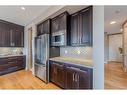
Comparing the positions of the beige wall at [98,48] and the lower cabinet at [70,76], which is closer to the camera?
the beige wall at [98,48]

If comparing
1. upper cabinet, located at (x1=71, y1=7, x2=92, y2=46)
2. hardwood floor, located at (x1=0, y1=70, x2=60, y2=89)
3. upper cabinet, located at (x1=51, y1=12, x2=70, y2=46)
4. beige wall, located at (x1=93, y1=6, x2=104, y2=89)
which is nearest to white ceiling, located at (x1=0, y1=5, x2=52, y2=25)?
upper cabinet, located at (x1=51, y1=12, x2=70, y2=46)

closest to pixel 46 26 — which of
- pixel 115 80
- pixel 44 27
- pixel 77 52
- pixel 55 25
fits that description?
pixel 44 27

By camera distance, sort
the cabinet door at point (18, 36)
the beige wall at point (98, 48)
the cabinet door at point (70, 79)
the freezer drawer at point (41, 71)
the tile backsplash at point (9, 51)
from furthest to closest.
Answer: the cabinet door at point (18, 36)
the tile backsplash at point (9, 51)
the freezer drawer at point (41, 71)
the cabinet door at point (70, 79)
the beige wall at point (98, 48)

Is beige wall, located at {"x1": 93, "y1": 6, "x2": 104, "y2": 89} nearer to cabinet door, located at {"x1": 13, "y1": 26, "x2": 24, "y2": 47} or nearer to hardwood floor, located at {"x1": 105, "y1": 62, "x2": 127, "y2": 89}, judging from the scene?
hardwood floor, located at {"x1": 105, "y1": 62, "x2": 127, "y2": 89}

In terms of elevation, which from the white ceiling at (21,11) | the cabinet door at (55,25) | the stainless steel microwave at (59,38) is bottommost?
the stainless steel microwave at (59,38)

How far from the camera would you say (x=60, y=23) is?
3383 millimetres

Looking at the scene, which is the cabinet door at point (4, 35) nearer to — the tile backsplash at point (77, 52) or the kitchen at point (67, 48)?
the kitchen at point (67, 48)

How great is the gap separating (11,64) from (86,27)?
4.03 metres

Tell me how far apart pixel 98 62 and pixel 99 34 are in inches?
21.6

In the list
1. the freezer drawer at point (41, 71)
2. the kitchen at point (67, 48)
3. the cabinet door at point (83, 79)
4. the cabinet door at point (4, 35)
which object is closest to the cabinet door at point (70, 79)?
the kitchen at point (67, 48)

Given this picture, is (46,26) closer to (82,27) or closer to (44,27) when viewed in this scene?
(44,27)

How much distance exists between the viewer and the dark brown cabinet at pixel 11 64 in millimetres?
4660
